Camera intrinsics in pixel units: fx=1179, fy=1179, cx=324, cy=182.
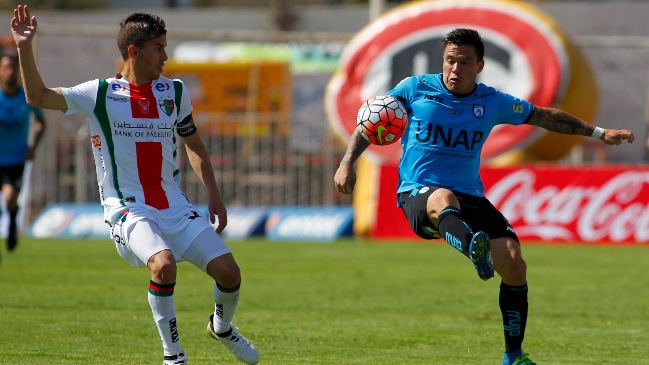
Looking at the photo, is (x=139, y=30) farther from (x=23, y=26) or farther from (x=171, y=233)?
(x=171, y=233)

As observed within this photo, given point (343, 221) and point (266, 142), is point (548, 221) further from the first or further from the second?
point (266, 142)

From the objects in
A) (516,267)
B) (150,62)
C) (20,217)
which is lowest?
(20,217)

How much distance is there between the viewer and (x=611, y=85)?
30.2 metres

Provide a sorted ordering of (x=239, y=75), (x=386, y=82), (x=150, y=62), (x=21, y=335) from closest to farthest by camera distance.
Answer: (x=150, y=62), (x=21, y=335), (x=386, y=82), (x=239, y=75)

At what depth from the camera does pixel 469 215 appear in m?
7.88

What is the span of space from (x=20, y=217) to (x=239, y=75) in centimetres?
725

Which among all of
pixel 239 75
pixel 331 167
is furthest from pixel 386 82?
pixel 239 75

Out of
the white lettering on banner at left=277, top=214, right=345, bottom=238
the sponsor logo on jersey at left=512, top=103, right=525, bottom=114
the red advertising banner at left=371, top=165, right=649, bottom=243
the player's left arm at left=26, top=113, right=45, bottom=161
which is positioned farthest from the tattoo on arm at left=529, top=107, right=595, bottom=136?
the white lettering on banner at left=277, top=214, right=345, bottom=238

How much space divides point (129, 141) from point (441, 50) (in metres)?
14.4

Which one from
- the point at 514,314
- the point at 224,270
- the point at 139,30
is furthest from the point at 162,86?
the point at 514,314

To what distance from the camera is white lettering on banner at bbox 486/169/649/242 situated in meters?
19.4

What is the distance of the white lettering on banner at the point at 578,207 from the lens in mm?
19422

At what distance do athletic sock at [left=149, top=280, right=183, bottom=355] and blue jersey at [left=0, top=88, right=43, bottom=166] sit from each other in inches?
373

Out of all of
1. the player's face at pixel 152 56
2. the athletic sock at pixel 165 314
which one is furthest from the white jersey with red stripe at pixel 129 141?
the athletic sock at pixel 165 314
